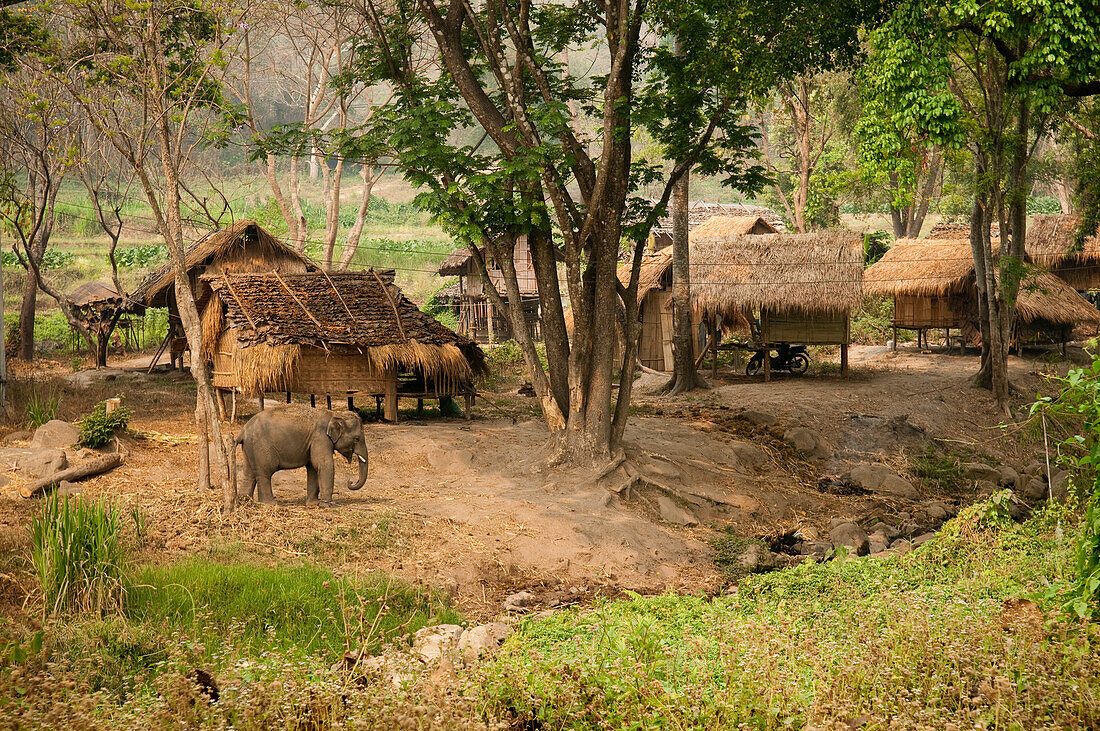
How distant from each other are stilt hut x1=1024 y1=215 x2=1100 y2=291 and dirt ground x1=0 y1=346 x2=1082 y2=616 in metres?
7.23

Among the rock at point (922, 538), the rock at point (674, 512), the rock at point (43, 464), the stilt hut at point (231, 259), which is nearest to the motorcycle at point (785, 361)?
the rock at point (922, 538)

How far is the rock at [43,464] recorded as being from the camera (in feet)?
30.0

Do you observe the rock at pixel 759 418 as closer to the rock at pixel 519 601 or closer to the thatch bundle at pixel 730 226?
the rock at pixel 519 601

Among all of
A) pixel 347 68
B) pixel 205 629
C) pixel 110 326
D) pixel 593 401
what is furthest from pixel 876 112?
pixel 110 326

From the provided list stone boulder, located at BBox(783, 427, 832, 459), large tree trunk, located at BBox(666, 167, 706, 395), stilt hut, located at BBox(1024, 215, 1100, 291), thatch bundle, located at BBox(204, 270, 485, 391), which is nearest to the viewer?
thatch bundle, located at BBox(204, 270, 485, 391)

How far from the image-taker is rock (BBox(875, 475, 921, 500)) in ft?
40.2

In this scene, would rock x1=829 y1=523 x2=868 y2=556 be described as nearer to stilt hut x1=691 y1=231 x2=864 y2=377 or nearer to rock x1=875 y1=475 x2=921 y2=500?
rock x1=875 y1=475 x2=921 y2=500

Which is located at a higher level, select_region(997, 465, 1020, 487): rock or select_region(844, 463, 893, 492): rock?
select_region(844, 463, 893, 492): rock

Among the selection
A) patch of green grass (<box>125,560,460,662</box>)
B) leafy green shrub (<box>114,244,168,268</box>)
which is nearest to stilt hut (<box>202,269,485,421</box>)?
patch of green grass (<box>125,560,460,662</box>)

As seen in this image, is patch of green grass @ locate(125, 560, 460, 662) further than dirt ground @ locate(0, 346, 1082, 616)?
No

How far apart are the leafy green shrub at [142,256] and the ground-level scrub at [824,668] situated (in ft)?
114

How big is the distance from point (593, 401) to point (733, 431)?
12.5ft

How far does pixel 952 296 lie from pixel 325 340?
1597cm

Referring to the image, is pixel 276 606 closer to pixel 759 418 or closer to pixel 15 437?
pixel 15 437
